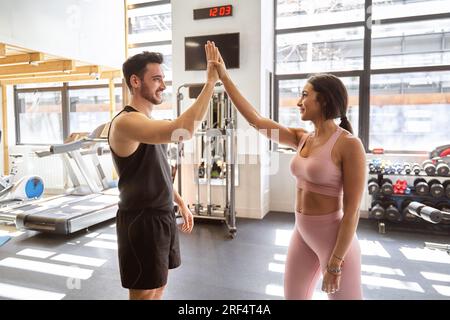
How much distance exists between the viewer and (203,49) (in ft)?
16.2

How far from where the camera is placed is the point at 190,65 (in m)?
5.00

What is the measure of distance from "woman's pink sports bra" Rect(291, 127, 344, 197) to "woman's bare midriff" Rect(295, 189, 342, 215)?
0.02 meters

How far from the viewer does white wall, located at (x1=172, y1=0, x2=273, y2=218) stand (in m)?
4.73

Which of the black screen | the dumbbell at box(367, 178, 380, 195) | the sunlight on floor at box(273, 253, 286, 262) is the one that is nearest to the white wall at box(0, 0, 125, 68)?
the black screen

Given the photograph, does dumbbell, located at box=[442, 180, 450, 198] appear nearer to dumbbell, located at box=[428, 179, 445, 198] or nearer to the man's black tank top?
dumbbell, located at box=[428, 179, 445, 198]

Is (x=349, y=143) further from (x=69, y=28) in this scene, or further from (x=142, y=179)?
(x=69, y=28)

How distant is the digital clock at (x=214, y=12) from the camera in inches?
188

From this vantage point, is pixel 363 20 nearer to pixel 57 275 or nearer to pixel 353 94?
pixel 353 94

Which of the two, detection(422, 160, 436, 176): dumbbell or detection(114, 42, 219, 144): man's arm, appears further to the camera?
detection(422, 160, 436, 176): dumbbell

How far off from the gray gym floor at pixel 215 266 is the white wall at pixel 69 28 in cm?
251

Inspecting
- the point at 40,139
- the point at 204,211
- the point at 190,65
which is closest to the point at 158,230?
the point at 204,211

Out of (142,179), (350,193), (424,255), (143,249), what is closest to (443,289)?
(424,255)

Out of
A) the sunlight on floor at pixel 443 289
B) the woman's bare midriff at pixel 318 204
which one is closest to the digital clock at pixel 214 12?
the woman's bare midriff at pixel 318 204

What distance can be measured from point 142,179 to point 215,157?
128 inches
